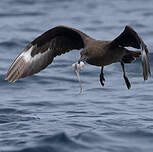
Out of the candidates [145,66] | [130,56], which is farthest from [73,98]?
[145,66]

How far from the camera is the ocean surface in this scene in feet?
24.5

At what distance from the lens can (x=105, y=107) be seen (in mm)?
9508

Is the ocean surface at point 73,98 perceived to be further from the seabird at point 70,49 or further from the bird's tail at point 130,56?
the bird's tail at point 130,56

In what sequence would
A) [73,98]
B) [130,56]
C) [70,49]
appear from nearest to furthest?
[130,56] → [70,49] → [73,98]

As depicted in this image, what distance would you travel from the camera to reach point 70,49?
949 cm

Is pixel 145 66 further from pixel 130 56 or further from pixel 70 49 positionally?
pixel 70 49

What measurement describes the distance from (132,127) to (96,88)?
283cm

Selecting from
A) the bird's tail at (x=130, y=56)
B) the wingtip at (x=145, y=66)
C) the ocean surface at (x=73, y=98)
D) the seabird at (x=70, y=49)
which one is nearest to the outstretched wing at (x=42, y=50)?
the seabird at (x=70, y=49)

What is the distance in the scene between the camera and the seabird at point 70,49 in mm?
8508

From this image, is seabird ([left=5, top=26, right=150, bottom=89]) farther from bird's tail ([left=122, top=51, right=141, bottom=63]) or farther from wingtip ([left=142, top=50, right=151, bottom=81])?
wingtip ([left=142, top=50, right=151, bottom=81])

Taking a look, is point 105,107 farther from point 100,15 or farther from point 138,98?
point 100,15

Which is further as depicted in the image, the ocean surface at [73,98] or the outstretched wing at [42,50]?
the outstretched wing at [42,50]

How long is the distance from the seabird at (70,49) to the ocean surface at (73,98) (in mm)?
630

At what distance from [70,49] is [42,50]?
0.45m
